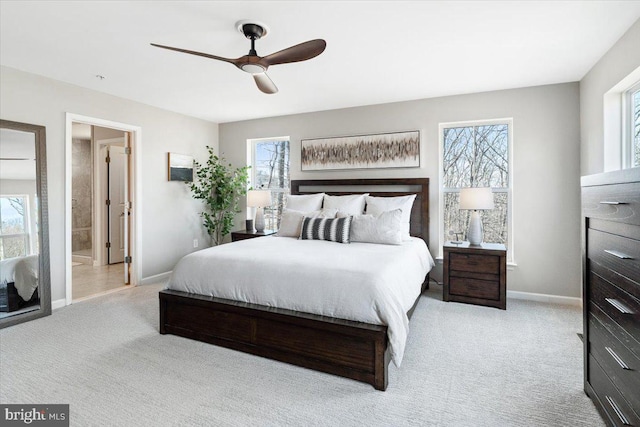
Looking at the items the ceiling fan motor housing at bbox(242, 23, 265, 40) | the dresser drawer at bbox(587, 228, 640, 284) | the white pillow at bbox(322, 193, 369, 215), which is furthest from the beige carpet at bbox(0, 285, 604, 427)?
the ceiling fan motor housing at bbox(242, 23, 265, 40)

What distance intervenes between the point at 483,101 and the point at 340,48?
213 centimetres

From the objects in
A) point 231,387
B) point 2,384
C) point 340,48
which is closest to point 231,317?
point 231,387

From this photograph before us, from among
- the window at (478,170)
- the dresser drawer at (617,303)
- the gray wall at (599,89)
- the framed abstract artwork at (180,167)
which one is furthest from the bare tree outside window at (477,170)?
the framed abstract artwork at (180,167)

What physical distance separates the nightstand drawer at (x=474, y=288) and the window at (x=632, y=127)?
62.7 inches

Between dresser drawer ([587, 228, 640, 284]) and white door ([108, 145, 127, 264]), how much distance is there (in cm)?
644

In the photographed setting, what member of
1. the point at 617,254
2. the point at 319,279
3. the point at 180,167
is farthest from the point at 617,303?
the point at 180,167

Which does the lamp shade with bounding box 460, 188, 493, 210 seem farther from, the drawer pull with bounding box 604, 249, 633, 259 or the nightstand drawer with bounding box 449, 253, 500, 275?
the drawer pull with bounding box 604, 249, 633, 259

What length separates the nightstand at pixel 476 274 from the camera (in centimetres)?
343

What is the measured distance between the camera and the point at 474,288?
3.55 m

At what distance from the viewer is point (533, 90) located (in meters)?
3.71

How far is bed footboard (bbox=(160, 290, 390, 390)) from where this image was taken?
206cm

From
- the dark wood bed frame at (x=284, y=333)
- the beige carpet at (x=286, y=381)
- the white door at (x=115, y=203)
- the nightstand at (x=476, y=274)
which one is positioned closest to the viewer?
the beige carpet at (x=286, y=381)

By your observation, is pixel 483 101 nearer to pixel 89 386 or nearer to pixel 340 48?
pixel 340 48

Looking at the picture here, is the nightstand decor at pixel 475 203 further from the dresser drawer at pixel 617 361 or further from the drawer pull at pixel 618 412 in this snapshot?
the drawer pull at pixel 618 412
